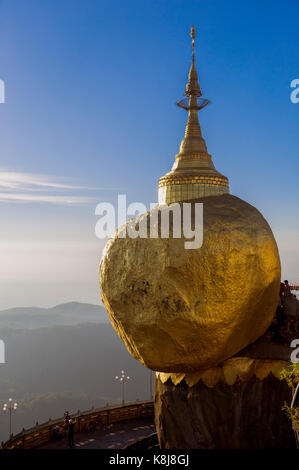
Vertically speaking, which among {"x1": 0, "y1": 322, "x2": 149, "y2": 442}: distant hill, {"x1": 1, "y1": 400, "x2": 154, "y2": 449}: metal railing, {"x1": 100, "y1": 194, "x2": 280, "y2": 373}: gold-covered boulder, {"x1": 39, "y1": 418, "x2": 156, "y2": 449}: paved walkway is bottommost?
{"x1": 0, "y1": 322, "x2": 149, "y2": 442}: distant hill

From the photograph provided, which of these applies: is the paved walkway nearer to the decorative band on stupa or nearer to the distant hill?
the decorative band on stupa

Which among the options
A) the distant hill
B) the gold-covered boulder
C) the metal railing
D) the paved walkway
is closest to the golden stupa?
the gold-covered boulder

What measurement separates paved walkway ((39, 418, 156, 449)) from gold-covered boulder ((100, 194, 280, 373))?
751cm

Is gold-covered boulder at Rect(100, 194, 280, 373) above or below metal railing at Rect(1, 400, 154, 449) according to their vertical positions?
above

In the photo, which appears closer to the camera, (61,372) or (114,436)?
(114,436)

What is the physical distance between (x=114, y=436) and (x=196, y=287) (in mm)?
10800

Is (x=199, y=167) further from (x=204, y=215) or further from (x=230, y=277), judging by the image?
(x=230, y=277)

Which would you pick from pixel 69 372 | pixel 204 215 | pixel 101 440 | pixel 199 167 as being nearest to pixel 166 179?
pixel 199 167

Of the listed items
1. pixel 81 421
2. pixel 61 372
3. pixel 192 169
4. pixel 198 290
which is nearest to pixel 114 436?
pixel 81 421

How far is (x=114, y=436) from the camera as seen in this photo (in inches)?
707

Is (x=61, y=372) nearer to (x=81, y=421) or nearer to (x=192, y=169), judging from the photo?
(x=81, y=421)

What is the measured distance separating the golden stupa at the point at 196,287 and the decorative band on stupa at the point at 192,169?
0.09 metres

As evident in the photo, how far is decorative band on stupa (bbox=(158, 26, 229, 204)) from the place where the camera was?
1227cm
